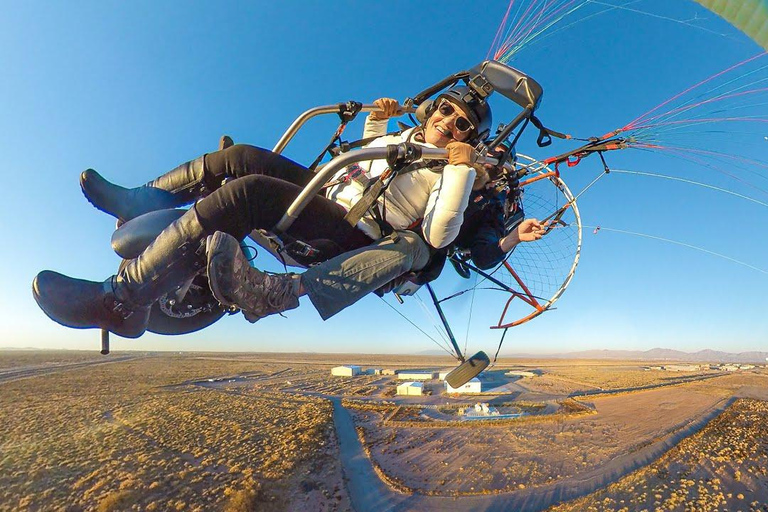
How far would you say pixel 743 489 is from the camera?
28.5 ft

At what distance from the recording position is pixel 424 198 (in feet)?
8.61

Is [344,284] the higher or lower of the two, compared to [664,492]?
higher

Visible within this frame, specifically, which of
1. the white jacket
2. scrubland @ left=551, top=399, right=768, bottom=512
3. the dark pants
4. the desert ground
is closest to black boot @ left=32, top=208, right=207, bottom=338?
the dark pants

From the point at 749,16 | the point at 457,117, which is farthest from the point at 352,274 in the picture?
the point at 749,16

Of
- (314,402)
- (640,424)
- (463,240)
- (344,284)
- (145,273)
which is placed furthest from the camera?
(314,402)

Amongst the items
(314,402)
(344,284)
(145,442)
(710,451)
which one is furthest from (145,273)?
(314,402)

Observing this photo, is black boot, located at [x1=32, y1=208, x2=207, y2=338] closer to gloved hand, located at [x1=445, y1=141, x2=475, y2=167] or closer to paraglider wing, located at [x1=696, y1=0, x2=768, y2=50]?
gloved hand, located at [x1=445, y1=141, x2=475, y2=167]

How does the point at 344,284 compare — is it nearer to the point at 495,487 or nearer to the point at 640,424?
the point at 495,487

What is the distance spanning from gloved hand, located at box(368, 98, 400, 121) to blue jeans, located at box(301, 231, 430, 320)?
158 cm

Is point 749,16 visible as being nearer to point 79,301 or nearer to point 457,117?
point 457,117

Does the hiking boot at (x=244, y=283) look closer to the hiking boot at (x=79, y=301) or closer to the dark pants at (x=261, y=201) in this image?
the dark pants at (x=261, y=201)

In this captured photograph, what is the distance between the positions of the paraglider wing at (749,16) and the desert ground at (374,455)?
10.3 meters

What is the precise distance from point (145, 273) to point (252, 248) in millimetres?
719

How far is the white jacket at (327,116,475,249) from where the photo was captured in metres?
2.25
